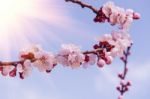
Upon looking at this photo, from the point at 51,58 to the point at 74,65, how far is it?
0.39 meters

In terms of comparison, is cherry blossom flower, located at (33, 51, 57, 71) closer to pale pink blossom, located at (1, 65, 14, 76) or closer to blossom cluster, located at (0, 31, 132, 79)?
blossom cluster, located at (0, 31, 132, 79)

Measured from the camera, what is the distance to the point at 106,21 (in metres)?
7.20

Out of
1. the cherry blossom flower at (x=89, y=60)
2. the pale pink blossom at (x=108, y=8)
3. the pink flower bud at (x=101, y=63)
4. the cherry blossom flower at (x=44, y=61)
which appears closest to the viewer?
the cherry blossom flower at (x=44, y=61)

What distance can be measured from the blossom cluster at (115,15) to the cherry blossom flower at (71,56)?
2.47ft

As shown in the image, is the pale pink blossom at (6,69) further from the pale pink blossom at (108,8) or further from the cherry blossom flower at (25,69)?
A: the pale pink blossom at (108,8)

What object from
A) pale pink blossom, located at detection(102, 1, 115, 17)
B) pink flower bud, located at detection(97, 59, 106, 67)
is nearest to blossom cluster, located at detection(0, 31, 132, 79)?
pink flower bud, located at detection(97, 59, 106, 67)

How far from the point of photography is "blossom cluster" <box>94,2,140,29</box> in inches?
279

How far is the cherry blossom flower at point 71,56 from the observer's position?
258 inches

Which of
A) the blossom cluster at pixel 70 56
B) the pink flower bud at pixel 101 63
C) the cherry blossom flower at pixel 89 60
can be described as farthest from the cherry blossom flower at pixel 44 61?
the pink flower bud at pixel 101 63

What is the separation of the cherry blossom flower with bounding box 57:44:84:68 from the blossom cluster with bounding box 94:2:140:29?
0.75 metres

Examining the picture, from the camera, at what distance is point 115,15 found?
7.33 m

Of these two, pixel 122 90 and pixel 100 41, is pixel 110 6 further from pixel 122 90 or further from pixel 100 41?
pixel 122 90

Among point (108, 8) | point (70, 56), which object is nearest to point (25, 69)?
point (70, 56)

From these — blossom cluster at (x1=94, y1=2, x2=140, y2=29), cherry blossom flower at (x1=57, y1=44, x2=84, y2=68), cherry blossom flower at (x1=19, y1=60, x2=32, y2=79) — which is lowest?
cherry blossom flower at (x1=19, y1=60, x2=32, y2=79)
